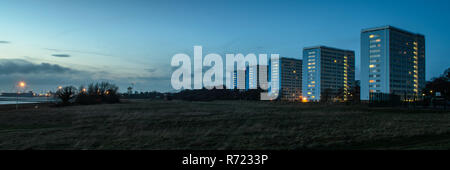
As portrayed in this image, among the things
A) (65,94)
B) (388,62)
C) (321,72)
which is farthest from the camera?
(321,72)

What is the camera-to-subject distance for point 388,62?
14900 centimetres

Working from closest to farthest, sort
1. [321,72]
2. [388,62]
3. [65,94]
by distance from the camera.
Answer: [65,94], [388,62], [321,72]

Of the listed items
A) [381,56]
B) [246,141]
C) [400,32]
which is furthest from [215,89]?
[246,141]

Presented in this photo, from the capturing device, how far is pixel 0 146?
1366 cm

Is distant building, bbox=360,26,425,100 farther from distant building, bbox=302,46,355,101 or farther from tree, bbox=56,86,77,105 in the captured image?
tree, bbox=56,86,77,105

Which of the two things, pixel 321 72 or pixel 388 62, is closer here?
pixel 388 62

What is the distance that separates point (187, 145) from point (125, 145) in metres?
2.82

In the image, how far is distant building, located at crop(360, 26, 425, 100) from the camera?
149500mm

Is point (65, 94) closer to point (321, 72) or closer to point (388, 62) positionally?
point (388, 62)

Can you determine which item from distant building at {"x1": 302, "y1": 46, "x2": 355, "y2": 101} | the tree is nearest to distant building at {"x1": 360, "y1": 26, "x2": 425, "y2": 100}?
distant building at {"x1": 302, "y1": 46, "x2": 355, "y2": 101}

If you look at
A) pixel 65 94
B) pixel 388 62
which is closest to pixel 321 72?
pixel 388 62

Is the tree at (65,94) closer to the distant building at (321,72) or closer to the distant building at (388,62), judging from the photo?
the distant building at (388,62)
